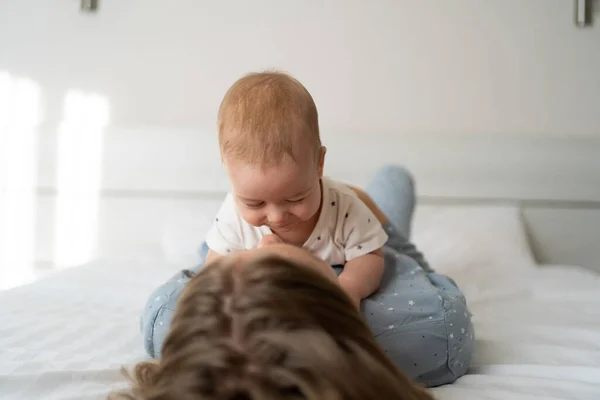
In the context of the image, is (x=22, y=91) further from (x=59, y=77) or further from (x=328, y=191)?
(x=328, y=191)

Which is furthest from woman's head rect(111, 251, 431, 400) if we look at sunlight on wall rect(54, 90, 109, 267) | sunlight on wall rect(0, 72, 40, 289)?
sunlight on wall rect(0, 72, 40, 289)

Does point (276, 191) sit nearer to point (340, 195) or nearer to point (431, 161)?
point (340, 195)

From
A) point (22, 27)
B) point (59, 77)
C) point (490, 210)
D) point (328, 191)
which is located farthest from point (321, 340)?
point (22, 27)

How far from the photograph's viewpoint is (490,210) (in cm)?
154

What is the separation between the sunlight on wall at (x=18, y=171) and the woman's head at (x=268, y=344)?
151cm

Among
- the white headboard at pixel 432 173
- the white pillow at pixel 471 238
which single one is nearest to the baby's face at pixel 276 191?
the white pillow at pixel 471 238

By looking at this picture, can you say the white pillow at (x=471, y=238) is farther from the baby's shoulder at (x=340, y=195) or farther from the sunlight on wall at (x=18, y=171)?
the sunlight on wall at (x=18, y=171)

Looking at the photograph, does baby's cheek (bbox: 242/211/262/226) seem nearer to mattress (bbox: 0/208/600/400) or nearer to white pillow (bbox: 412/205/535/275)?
mattress (bbox: 0/208/600/400)

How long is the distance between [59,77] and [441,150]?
1.24 meters

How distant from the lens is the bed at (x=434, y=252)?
707mm

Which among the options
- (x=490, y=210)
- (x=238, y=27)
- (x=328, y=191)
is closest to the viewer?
(x=328, y=191)

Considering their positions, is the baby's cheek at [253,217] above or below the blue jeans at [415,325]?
above

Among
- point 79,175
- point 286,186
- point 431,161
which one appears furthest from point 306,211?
point 79,175

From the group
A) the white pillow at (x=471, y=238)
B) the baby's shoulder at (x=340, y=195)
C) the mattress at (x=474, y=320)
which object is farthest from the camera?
the white pillow at (x=471, y=238)
